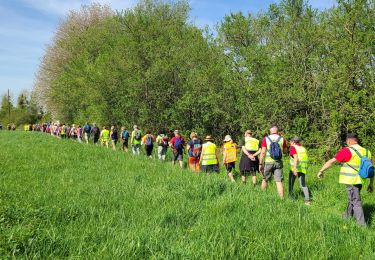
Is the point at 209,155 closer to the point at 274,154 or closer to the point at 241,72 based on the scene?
the point at 274,154

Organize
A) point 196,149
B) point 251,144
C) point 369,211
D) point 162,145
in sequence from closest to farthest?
point 369,211 → point 251,144 → point 196,149 → point 162,145

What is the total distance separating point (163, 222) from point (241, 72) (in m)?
17.1

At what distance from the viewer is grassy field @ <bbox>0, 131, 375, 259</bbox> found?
166 inches

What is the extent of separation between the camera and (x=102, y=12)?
165 ft

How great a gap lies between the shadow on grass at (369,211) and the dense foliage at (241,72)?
7187mm

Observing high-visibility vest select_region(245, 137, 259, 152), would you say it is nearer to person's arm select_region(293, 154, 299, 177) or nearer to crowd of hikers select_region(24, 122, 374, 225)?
crowd of hikers select_region(24, 122, 374, 225)

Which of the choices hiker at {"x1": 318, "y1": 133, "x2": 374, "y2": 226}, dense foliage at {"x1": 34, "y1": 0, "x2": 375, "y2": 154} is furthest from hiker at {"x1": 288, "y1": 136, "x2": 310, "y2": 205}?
dense foliage at {"x1": 34, "y1": 0, "x2": 375, "y2": 154}

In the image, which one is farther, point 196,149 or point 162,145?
point 162,145

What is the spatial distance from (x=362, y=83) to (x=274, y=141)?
8.33 metres

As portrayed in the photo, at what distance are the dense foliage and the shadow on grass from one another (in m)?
7.19

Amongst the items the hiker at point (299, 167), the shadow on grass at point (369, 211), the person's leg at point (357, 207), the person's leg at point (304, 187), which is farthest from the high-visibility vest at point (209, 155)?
the person's leg at point (357, 207)

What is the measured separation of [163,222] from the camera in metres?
5.40

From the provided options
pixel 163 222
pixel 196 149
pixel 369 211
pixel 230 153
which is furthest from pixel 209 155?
pixel 163 222

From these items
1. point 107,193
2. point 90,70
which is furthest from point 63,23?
point 107,193
